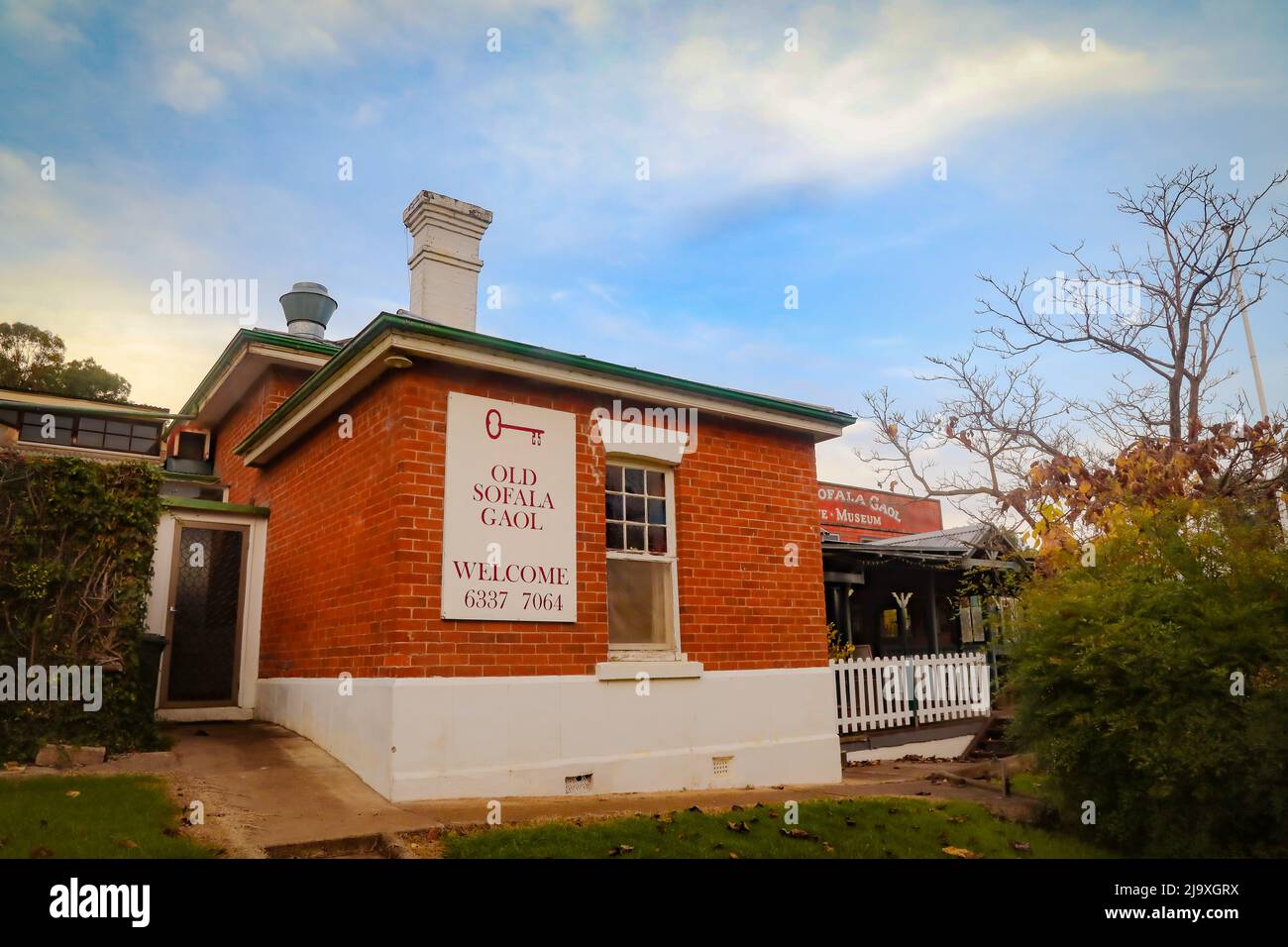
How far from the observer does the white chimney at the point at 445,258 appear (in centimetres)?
898

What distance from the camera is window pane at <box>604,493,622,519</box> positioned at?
8.17 metres

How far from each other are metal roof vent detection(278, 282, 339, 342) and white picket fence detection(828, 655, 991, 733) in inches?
358

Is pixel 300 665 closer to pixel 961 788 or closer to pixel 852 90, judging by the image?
pixel 961 788

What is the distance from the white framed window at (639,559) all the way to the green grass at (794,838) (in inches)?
80.0

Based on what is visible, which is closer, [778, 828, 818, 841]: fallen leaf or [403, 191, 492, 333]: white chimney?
[778, 828, 818, 841]: fallen leaf

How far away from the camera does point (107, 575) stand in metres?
7.34

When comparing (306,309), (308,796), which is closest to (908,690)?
(308,796)

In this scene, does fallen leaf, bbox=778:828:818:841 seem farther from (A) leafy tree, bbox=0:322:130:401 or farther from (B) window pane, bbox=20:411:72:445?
(A) leafy tree, bbox=0:322:130:401

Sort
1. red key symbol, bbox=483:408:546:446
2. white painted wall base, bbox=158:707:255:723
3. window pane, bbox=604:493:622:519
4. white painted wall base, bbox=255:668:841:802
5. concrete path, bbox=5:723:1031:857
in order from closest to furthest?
concrete path, bbox=5:723:1031:857 → white painted wall base, bbox=255:668:841:802 → red key symbol, bbox=483:408:546:446 → window pane, bbox=604:493:622:519 → white painted wall base, bbox=158:707:255:723

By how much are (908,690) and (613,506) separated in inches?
263

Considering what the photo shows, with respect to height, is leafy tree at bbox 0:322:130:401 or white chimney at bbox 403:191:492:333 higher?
leafy tree at bbox 0:322:130:401

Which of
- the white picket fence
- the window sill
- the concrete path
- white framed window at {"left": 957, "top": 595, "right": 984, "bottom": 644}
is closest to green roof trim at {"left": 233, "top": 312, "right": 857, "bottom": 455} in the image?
the window sill

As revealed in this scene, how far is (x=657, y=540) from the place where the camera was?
847 cm
